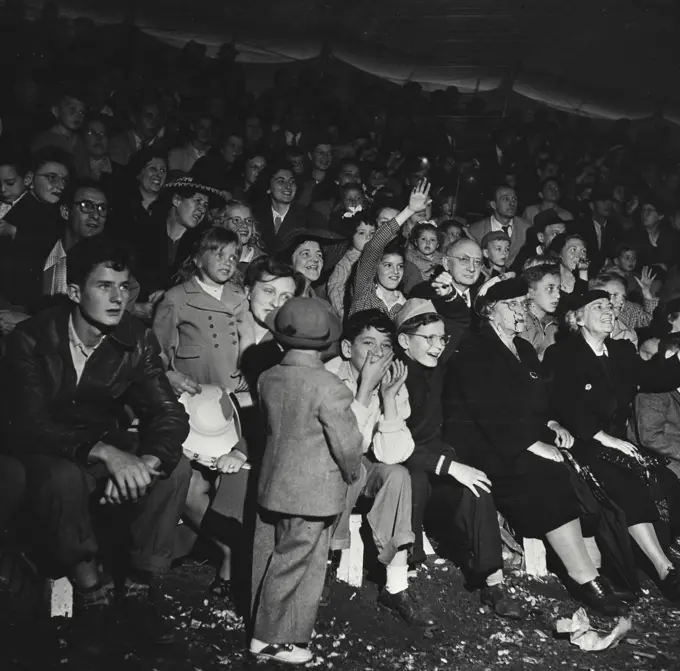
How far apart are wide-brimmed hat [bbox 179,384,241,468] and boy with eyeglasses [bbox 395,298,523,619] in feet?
3.37

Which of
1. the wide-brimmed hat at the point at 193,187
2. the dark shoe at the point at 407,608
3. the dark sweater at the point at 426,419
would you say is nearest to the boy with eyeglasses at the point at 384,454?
the dark shoe at the point at 407,608

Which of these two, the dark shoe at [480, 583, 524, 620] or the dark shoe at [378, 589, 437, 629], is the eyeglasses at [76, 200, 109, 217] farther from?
the dark shoe at [480, 583, 524, 620]

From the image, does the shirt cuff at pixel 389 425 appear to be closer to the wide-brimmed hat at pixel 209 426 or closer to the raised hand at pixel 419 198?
the wide-brimmed hat at pixel 209 426

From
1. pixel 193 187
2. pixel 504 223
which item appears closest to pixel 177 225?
pixel 193 187

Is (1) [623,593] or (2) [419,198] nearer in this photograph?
(1) [623,593]

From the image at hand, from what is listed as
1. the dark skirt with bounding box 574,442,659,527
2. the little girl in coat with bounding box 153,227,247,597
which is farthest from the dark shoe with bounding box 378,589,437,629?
the dark skirt with bounding box 574,442,659,527

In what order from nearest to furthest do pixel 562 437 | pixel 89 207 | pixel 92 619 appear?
pixel 92 619, pixel 562 437, pixel 89 207

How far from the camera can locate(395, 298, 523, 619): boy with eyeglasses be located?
473 cm

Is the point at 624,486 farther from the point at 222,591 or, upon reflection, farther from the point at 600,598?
the point at 222,591

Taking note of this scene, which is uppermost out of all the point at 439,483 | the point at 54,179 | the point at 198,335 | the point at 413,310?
the point at 54,179

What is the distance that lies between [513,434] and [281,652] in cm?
200

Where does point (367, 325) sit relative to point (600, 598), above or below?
above

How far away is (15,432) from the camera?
152 inches

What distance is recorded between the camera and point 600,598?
15.6ft
